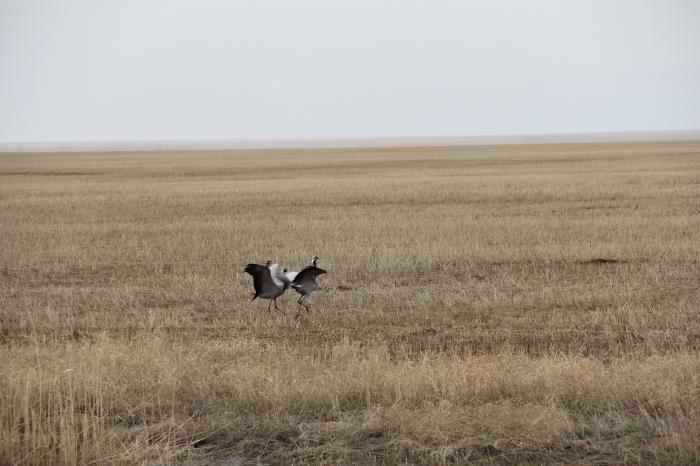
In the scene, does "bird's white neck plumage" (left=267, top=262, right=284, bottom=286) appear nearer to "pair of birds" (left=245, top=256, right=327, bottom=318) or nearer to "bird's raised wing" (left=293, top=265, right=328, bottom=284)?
"pair of birds" (left=245, top=256, right=327, bottom=318)

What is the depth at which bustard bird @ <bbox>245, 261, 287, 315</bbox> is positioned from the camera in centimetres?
1039

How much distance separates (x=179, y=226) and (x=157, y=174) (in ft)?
118

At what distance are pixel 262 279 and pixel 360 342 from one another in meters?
1.50

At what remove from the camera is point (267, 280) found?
35.1 feet

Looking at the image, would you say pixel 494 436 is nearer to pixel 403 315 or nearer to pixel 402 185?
pixel 403 315

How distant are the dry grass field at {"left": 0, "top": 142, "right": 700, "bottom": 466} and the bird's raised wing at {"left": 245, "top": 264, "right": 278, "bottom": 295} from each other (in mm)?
606

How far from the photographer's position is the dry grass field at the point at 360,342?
6273 mm

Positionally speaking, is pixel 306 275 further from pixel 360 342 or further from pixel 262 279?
pixel 360 342

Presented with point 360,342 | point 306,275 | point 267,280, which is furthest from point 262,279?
point 360,342

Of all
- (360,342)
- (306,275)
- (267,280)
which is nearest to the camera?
(360,342)

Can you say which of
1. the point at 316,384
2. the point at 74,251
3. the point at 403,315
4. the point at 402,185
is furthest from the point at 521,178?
the point at 316,384

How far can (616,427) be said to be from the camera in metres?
6.45

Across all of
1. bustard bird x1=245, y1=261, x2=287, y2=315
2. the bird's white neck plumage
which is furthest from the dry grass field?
the bird's white neck plumage

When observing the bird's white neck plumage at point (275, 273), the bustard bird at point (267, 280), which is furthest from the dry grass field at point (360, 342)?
the bird's white neck plumage at point (275, 273)
